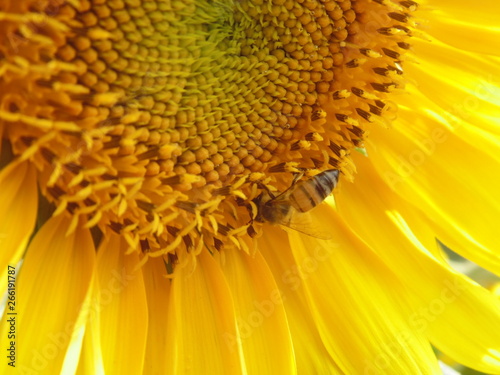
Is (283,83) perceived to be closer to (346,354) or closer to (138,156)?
(138,156)

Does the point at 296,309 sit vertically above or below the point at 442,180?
below

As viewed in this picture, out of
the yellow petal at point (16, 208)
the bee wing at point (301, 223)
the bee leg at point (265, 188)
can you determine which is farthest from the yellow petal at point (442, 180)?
the yellow petal at point (16, 208)

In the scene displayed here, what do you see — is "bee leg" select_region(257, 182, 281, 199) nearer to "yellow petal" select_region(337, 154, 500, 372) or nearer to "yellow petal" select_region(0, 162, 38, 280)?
"yellow petal" select_region(337, 154, 500, 372)

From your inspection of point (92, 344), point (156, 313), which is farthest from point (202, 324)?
point (92, 344)

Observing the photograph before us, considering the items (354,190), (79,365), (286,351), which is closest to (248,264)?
(286,351)

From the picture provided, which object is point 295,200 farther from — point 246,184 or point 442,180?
point 442,180
